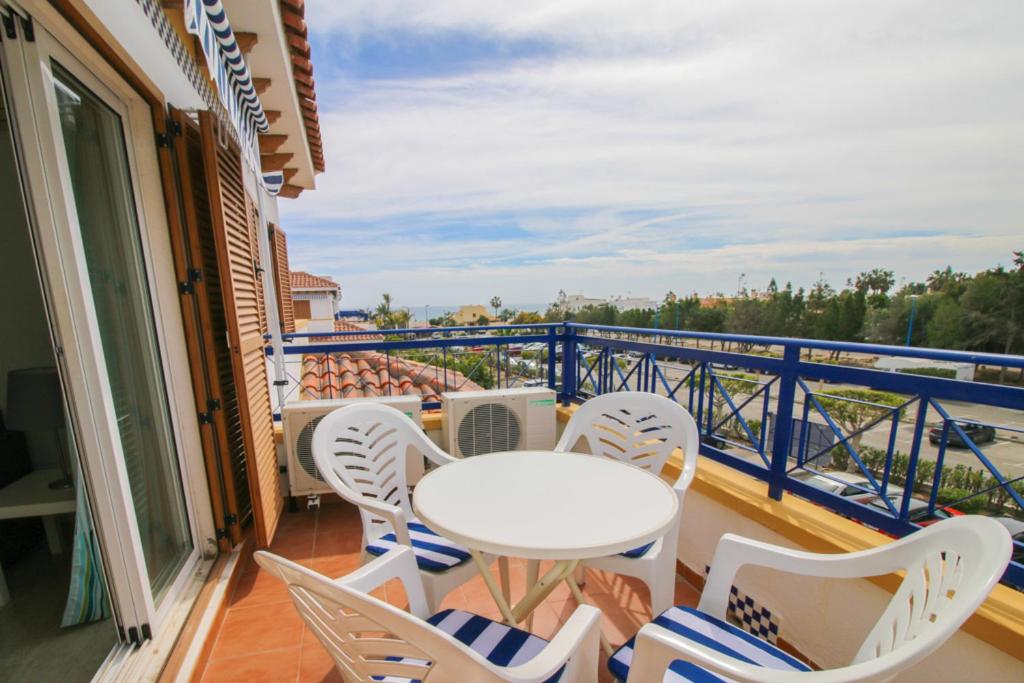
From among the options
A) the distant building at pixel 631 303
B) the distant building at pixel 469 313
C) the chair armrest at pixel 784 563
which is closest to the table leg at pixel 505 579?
the chair armrest at pixel 784 563

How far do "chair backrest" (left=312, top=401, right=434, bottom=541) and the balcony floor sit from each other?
1.81 ft

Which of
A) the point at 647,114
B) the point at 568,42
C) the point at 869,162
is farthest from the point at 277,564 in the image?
the point at 869,162

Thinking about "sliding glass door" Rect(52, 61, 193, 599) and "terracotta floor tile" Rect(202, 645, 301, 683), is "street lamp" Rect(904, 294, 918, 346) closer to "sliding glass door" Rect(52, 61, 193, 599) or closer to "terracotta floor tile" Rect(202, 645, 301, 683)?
"terracotta floor tile" Rect(202, 645, 301, 683)

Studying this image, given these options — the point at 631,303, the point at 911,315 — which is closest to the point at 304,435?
the point at 911,315

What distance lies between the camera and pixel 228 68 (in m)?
1.93

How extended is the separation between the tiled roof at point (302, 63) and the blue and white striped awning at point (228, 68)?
52 centimetres

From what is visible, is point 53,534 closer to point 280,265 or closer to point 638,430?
point 638,430

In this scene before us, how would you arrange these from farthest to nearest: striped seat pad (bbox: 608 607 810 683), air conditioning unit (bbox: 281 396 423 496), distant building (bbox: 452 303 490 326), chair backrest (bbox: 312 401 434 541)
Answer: distant building (bbox: 452 303 490 326) → air conditioning unit (bbox: 281 396 423 496) → chair backrest (bbox: 312 401 434 541) → striped seat pad (bbox: 608 607 810 683)

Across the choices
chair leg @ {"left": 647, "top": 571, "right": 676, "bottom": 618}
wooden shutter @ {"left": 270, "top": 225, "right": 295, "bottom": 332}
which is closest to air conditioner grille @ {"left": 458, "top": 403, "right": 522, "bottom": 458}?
chair leg @ {"left": 647, "top": 571, "right": 676, "bottom": 618}

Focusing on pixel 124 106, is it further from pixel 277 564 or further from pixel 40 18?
pixel 277 564

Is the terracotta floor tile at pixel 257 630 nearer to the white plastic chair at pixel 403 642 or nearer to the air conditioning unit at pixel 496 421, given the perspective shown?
the white plastic chair at pixel 403 642

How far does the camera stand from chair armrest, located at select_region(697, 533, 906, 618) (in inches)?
41.7

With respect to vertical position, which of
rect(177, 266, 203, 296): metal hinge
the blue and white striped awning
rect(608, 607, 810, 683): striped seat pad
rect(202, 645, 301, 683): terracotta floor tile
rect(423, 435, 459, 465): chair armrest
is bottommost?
rect(202, 645, 301, 683): terracotta floor tile

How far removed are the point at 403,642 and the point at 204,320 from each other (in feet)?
6.32
